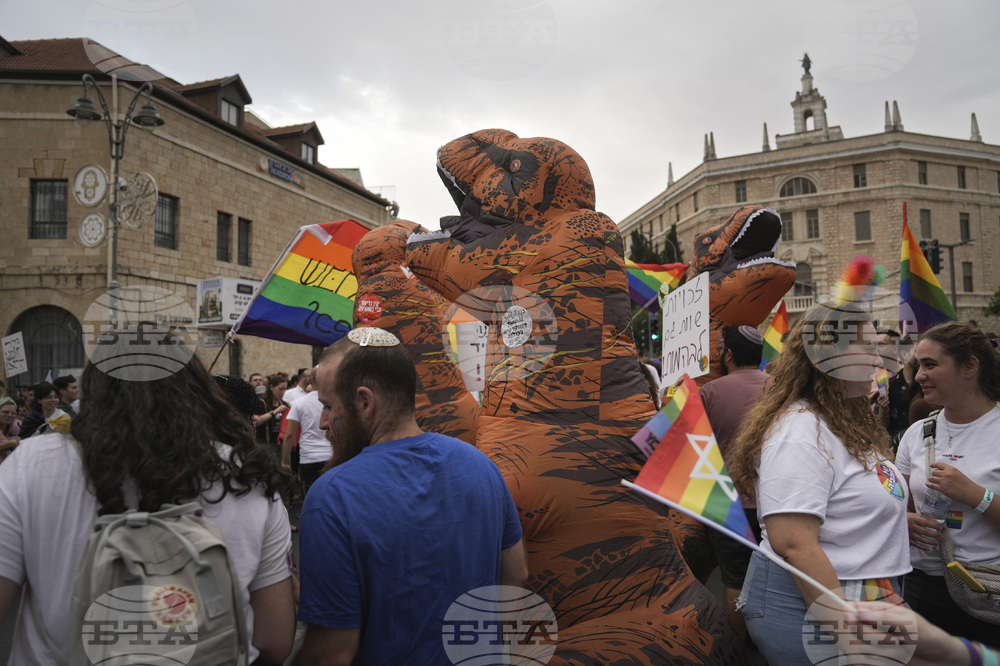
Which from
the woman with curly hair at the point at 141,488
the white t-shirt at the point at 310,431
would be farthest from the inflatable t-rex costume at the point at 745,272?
the white t-shirt at the point at 310,431

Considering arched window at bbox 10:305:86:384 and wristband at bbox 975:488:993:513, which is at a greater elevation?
arched window at bbox 10:305:86:384

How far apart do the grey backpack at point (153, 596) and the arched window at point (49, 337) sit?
730 inches

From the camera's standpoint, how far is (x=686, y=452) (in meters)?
1.64

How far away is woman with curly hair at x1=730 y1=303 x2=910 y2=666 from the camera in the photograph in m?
1.84

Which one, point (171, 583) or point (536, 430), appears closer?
point (171, 583)

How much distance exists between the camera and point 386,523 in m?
1.71

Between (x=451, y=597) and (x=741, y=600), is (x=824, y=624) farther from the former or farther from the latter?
(x=451, y=597)

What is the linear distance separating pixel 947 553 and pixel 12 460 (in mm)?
2959

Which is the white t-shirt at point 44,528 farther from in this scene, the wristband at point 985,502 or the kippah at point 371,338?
the wristband at point 985,502

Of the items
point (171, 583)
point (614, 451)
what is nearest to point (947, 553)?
point (614, 451)

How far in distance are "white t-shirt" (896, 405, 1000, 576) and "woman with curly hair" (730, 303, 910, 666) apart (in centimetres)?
Result: 61

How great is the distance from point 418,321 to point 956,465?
2.37 meters

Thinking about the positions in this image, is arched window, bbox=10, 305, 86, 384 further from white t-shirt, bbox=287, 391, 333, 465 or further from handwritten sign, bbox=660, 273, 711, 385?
handwritten sign, bbox=660, 273, 711, 385

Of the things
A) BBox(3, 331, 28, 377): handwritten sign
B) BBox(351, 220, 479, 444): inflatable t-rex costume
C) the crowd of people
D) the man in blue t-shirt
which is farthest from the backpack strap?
BBox(3, 331, 28, 377): handwritten sign
